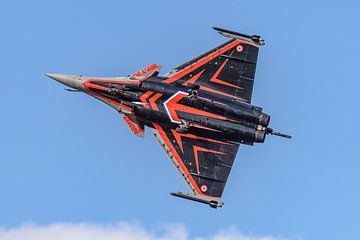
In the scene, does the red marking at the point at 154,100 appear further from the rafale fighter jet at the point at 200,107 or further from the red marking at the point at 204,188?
the red marking at the point at 204,188

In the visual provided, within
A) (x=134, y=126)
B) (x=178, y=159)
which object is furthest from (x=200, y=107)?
(x=134, y=126)

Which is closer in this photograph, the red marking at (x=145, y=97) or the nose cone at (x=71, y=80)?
the red marking at (x=145, y=97)

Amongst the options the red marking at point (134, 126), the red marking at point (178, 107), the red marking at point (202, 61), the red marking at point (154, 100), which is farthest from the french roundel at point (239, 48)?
the red marking at point (134, 126)

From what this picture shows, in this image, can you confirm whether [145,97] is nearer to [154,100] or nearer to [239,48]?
[154,100]

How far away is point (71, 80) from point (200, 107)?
9312mm

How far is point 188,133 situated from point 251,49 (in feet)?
23.9

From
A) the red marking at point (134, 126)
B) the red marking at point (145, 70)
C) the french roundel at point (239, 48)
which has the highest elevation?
the french roundel at point (239, 48)

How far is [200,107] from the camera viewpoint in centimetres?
4959

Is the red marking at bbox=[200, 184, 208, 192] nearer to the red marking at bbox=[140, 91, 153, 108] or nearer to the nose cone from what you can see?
the red marking at bbox=[140, 91, 153, 108]

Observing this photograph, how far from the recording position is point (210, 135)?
165ft

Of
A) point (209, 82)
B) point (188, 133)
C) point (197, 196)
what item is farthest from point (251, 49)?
point (197, 196)

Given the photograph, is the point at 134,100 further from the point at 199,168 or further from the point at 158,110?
the point at 199,168

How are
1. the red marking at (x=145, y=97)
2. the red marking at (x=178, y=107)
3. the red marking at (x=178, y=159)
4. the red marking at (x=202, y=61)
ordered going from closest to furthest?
the red marking at (x=178, y=107) → the red marking at (x=145, y=97) → the red marking at (x=178, y=159) → the red marking at (x=202, y=61)

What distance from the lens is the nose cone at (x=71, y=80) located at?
170ft
